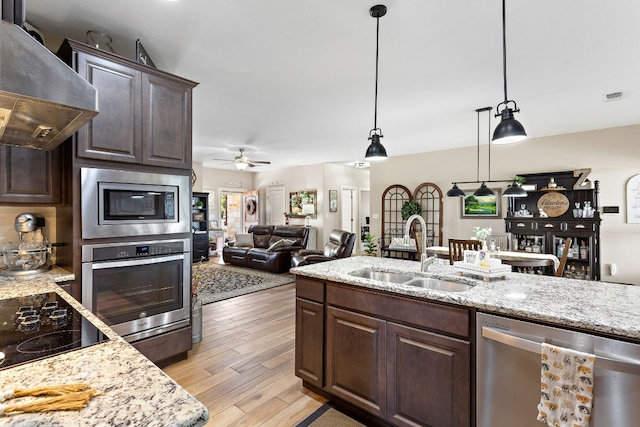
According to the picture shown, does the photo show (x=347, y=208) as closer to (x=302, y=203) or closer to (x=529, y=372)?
(x=302, y=203)

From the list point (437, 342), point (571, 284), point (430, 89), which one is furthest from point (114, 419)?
point (430, 89)

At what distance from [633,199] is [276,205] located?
815 cm

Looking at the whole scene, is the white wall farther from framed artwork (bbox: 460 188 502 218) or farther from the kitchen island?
the kitchen island

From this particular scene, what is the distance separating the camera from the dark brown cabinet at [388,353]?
1633 millimetres

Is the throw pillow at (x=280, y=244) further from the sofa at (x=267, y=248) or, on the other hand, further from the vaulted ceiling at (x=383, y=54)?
the vaulted ceiling at (x=383, y=54)

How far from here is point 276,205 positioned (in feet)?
33.3

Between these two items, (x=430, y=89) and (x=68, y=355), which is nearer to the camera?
(x=68, y=355)

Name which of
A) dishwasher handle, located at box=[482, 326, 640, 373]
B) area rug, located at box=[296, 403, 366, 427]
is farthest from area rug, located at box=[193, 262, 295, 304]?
dishwasher handle, located at box=[482, 326, 640, 373]

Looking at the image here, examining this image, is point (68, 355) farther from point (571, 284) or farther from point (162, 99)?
point (571, 284)

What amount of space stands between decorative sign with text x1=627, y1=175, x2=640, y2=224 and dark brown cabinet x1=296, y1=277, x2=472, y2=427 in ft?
17.8

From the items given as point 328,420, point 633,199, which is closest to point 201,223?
point 328,420

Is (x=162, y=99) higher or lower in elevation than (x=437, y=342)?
higher

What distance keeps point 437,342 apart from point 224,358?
2.04 m

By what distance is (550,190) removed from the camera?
5391 mm
